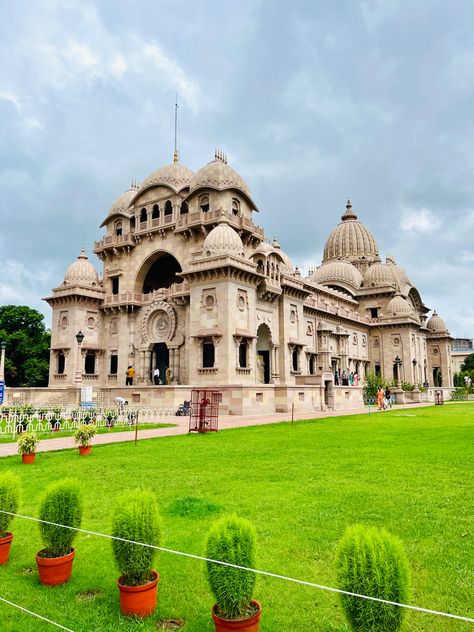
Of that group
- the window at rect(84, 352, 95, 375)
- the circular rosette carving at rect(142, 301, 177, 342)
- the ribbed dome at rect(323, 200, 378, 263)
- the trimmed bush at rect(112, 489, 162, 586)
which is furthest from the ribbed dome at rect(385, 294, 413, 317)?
the trimmed bush at rect(112, 489, 162, 586)

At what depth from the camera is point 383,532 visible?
3396mm

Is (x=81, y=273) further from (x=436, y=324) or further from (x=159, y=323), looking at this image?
(x=436, y=324)

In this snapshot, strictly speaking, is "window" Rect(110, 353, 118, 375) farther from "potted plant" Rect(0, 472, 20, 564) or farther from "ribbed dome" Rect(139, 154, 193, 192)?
"potted plant" Rect(0, 472, 20, 564)

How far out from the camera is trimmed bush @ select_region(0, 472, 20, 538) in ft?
17.5

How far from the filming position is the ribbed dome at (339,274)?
6181 cm

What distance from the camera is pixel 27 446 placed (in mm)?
11219

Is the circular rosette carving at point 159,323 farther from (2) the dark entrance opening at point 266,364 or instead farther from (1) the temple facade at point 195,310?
(2) the dark entrance opening at point 266,364

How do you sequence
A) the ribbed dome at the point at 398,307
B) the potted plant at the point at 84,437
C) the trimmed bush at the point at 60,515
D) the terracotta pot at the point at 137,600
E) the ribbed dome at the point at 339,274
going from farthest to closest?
the ribbed dome at the point at 339,274, the ribbed dome at the point at 398,307, the potted plant at the point at 84,437, the trimmed bush at the point at 60,515, the terracotta pot at the point at 137,600

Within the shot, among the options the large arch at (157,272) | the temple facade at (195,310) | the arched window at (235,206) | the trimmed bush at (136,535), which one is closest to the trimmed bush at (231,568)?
the trimmed bush at (136,535)

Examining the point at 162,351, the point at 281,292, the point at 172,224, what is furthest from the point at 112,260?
the point at 281,292

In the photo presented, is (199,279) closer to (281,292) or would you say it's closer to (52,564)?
(281,292)

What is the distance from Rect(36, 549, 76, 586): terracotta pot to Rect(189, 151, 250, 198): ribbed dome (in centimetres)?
3292

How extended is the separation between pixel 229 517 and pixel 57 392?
32.9 m

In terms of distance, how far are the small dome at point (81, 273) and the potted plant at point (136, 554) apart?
122 ft
